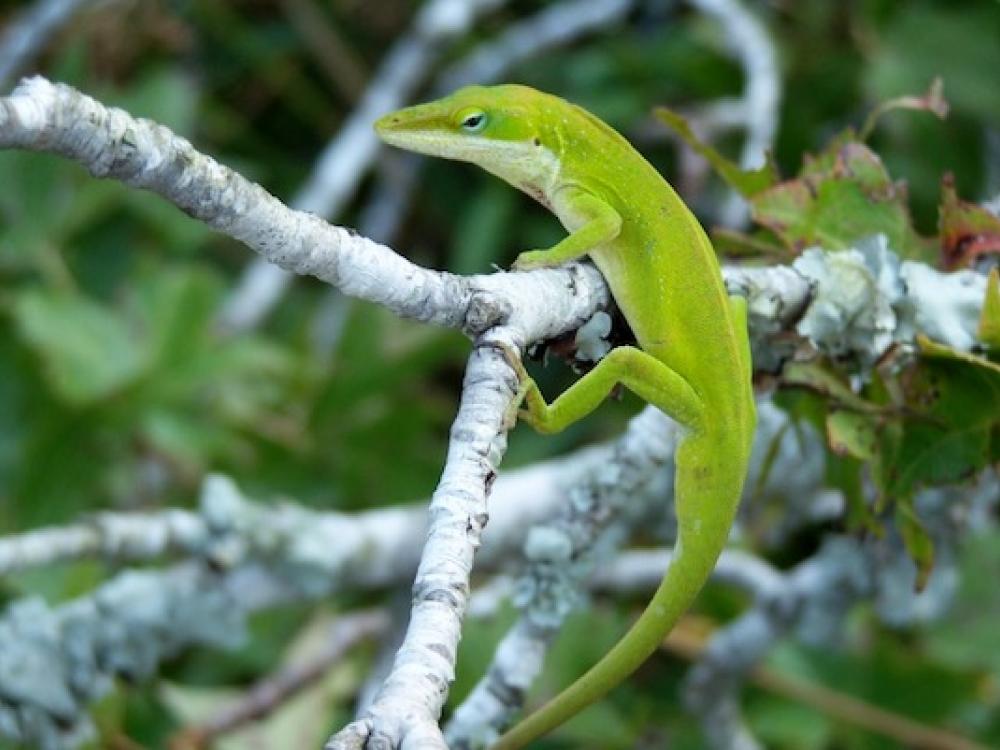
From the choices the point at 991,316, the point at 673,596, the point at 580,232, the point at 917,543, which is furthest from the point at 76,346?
the point at 991,316

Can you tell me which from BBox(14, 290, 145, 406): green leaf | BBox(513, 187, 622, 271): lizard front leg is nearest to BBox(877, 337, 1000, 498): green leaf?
BBox(513, 187, 622, 271): lizard front leg

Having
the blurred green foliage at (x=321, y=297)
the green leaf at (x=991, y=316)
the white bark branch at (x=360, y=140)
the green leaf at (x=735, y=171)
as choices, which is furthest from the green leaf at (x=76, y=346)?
the green leaf at (x=991, y=316)

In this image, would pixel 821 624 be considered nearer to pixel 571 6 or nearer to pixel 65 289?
pixel 65 289

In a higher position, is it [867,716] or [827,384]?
[827,384]

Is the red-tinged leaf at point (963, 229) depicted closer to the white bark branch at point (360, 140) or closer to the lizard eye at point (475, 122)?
the lizard eye at point (475, 122)

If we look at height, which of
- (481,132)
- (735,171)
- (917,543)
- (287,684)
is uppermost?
(481,132)

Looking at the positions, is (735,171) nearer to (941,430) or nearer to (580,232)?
(580,232)
